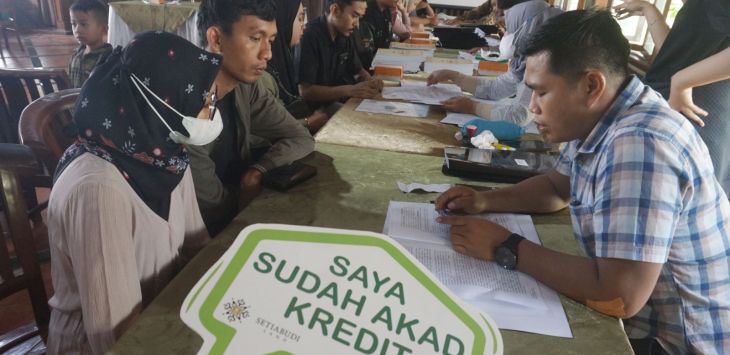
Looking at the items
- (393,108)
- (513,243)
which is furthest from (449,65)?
(513,243)

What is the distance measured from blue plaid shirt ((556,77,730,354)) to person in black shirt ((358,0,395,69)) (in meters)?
2.71

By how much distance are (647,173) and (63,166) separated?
3.54 feet

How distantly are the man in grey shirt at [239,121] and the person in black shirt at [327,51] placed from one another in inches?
A: 30.9

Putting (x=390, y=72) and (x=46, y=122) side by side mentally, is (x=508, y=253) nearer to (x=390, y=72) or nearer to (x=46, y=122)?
(x=46, y=122)

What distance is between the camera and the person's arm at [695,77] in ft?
4.83

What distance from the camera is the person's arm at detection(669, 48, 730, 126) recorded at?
4.83 feet

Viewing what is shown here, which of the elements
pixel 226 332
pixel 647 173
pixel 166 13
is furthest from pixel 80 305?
pixel 166 13

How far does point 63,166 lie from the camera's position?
91cm

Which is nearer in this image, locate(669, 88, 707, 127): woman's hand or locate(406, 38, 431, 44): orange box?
locate(669, 88, 707, 127): woman's hand

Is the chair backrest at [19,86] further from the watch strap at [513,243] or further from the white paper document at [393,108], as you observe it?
the watch strap at [513,243]

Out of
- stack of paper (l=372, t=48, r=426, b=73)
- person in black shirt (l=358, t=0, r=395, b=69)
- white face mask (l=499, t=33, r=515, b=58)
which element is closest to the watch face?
white face mask (l=499, t=33, r=515, b=58)

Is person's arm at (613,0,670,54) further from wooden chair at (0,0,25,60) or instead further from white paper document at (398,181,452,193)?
wooden chair at (0,0,25,60)

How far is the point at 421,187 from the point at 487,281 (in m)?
0.47

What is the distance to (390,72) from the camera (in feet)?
8.80
